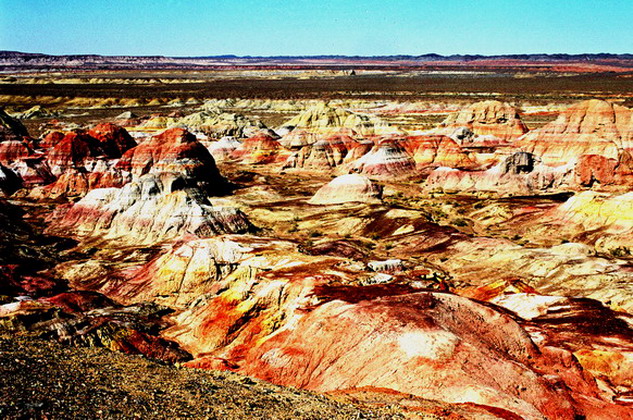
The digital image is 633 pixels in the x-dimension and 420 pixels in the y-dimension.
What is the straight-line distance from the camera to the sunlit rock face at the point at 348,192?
61.4 m

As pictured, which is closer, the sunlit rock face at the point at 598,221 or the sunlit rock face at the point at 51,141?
the sunlit rock face at the point at 598,221

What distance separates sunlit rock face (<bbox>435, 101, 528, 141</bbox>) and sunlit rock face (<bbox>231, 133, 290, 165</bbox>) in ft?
86.1

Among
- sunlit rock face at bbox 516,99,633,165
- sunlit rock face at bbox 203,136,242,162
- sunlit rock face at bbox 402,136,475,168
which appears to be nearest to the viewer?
sunlit rock face at bbox 516,99,633,165

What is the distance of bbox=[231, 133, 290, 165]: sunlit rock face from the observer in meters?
93.7

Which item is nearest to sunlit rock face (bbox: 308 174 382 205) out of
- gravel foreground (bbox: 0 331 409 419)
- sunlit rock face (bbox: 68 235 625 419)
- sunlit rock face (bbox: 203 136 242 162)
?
sunlit rock face (bbox: 68 235 625 419)

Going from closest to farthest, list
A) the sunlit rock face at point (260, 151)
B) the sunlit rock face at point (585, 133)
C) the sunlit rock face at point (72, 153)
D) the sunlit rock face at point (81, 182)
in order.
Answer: the sunlit rock face at point (81, 182)
the sunlit rock face at point (72, 153)
the sunlit rock face at point (585, 133)
the sunlit rock face at point (260, 151)

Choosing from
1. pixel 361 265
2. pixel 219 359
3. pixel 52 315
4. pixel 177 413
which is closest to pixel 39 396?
pixel 177 413

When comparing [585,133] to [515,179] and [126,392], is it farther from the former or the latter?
[126,392]

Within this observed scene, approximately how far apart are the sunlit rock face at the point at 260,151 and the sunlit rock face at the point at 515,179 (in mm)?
30739

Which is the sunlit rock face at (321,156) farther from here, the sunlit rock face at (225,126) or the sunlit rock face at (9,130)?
the sunlit rock face at (9,130)

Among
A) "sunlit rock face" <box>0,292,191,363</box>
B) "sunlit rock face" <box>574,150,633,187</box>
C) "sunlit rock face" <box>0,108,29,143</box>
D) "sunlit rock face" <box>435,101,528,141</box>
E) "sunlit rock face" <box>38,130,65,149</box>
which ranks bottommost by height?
"sunlit rock face" <box>0,292,191,363</box>

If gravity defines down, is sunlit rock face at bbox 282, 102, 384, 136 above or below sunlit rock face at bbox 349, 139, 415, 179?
above

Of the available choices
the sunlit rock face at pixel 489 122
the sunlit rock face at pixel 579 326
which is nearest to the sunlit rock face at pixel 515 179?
the sunlit rock face at pixel 489 122

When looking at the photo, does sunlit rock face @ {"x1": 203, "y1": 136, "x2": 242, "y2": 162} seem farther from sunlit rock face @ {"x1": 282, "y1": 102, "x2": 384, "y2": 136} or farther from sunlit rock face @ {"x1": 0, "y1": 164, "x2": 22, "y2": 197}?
sunlit rock face @ {"x1": 0, "y1": 164, "x2": 22, "y2": 197}
